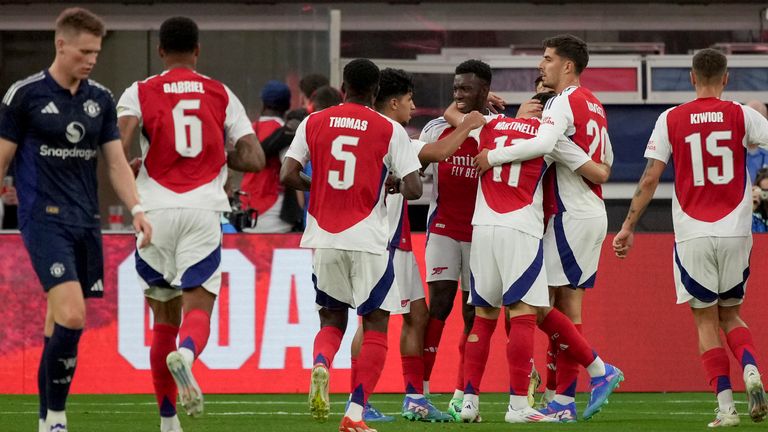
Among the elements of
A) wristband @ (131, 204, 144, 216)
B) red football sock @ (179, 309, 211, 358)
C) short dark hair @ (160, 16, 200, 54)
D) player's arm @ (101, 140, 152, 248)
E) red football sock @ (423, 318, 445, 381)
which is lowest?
red football sock @ (423, 318, 445, 381)

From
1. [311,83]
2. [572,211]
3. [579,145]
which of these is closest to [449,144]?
[579,145]

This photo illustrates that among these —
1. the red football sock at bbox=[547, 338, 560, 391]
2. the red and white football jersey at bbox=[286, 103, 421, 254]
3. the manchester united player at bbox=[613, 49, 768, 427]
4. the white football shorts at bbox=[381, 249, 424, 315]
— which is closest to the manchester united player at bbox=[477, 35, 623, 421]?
the red football sock at bbox=[547, 338, 560, 391]

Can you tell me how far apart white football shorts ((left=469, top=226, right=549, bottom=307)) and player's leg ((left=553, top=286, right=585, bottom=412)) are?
59 cm

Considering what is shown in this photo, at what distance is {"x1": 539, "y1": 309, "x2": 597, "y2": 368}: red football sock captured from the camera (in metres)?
9.51

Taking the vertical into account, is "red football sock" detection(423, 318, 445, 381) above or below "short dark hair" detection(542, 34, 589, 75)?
below

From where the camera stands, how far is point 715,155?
932cm

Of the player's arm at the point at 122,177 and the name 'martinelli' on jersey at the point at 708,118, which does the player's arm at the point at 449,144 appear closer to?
the name 'martinelli' on jersey at the point at 708,118

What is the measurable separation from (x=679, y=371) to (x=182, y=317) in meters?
5.54

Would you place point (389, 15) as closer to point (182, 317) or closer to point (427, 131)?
point (427, 131)

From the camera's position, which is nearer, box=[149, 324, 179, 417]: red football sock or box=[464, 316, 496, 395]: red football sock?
box=[149, 324, 179, 417]: red football sock

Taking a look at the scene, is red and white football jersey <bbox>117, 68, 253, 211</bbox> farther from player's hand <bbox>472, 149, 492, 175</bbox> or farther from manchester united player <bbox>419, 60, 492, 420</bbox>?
manchester united player <bbox>419, 60, 492, 420</bbox>

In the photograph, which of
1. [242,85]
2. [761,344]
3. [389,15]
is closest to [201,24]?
[242,85]

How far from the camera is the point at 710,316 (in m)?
9.45

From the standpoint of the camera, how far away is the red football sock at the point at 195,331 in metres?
7.71
